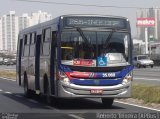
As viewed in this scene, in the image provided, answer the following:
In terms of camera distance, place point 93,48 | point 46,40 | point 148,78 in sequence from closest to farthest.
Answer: point 93,48 → point 46,40 → point 148,78

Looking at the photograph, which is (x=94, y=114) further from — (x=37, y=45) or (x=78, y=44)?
(x=37, y=45)

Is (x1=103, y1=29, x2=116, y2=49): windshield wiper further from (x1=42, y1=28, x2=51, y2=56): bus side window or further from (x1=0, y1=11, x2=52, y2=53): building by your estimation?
(x1=0, y1=11, x2=52, y2=53): building

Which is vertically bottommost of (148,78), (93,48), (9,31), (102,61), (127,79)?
(148,78)

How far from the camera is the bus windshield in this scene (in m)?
16.8

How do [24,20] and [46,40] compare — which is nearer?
[46,40]

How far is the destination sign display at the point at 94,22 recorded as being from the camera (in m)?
17.1

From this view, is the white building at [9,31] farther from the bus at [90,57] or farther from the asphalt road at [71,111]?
the bus at [90,57]

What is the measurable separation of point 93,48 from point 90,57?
0.33 metres

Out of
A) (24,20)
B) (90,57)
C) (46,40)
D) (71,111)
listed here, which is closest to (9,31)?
(24,20)

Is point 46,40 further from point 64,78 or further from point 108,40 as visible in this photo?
point 108,40

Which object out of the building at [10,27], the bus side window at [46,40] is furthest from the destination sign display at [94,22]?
the building at [10,27]

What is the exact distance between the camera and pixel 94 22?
56.8ft

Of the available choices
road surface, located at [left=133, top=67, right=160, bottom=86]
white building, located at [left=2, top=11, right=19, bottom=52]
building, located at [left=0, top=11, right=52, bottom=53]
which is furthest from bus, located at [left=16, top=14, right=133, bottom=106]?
white building, located at [left=2, top=11, right=19, bottom=52]

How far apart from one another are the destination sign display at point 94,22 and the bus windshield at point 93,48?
Answer: 0.25m
